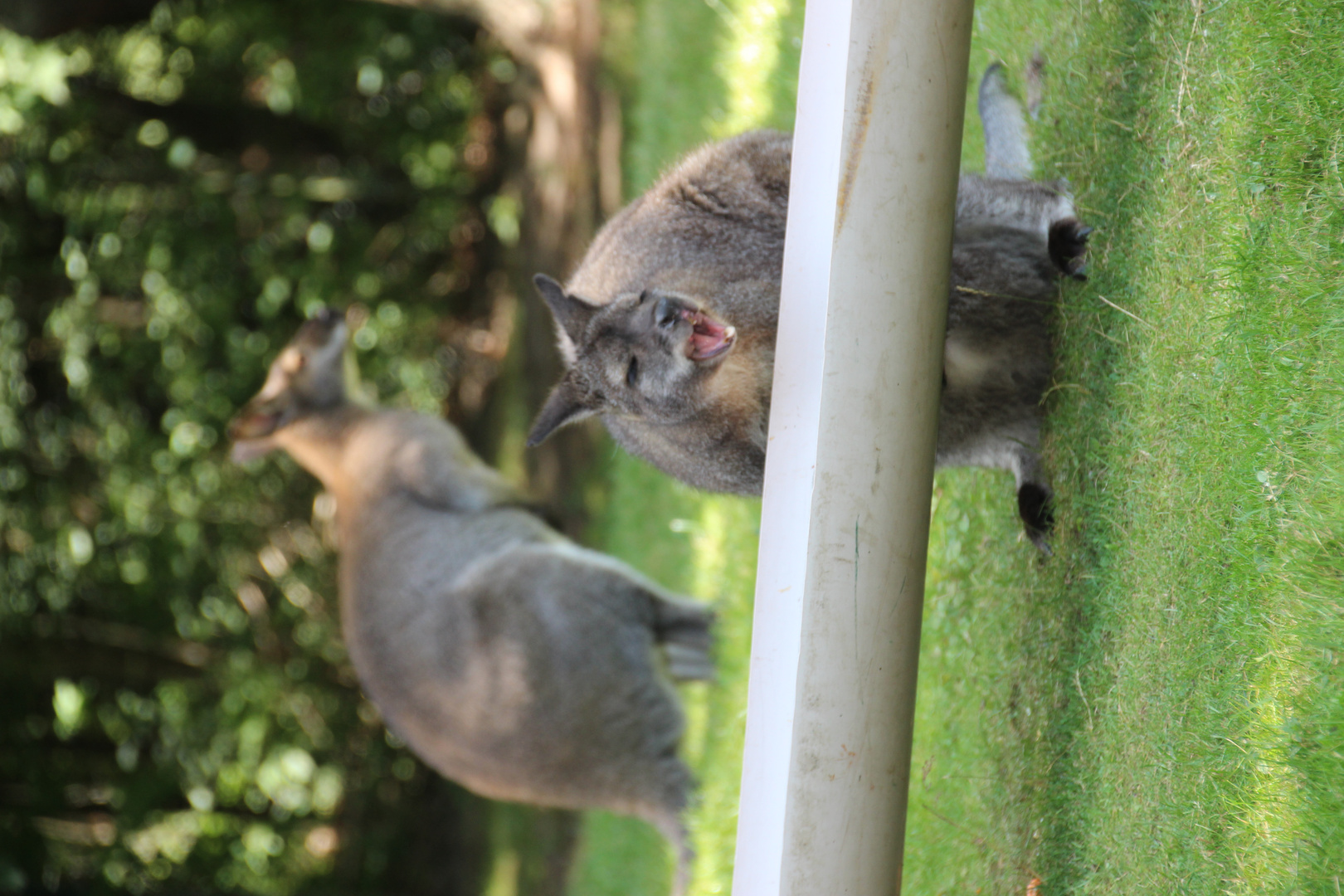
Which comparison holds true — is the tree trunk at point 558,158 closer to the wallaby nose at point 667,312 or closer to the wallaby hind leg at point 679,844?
the wallaby hind leg at point 679,844

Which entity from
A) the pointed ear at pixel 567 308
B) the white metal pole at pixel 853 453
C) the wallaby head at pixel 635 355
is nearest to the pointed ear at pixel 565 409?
the wallaby head at pixel 635 355

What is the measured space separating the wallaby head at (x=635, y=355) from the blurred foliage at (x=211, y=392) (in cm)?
560

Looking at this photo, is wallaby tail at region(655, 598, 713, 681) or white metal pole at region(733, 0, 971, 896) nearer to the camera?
white metal pole at region(733, 0, 971, 896)

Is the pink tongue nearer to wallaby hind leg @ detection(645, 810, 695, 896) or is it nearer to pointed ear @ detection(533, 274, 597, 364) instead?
pointed ear @ detection(533, 274, 597, 364)

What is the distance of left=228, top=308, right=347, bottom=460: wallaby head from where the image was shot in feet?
23.1

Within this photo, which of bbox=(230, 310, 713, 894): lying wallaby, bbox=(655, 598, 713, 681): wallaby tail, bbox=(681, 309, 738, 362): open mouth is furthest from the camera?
bbox=(655, 598, 713, 681): wallaby tail

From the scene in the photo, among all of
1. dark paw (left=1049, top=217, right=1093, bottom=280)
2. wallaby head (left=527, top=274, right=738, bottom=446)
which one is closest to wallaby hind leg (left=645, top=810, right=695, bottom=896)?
wallaby head (left=527, top=274, right=738, bottom=446)

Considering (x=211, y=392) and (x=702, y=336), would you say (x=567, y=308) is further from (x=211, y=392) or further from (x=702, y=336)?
(x=211, y=392)

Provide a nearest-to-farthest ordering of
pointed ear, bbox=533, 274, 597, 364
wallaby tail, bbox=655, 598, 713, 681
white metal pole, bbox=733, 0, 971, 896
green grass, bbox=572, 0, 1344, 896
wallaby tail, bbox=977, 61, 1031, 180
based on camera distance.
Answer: green grass, bbox=572, 0, 1344, 896 < white metal pole, bbox=733, 0, 971, 896 < pointed ear, bbox=533, 274, 597, 364 < wallaby tail, bbox=977, 61, 1031, 180 < wallaby tail, bbox=655, 598, 713, 681

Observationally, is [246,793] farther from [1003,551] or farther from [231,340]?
[1003,551]

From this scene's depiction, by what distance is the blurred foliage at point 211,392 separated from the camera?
26.5 ft

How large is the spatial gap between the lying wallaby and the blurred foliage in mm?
2502

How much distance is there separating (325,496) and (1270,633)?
24.9ft

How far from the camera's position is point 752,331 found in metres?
3.38
